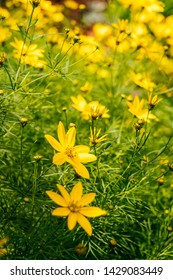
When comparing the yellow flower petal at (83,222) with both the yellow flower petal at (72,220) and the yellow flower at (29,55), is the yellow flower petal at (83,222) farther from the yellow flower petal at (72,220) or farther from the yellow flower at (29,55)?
the yellow flower at (29,55)

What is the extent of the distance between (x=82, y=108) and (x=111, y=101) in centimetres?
35

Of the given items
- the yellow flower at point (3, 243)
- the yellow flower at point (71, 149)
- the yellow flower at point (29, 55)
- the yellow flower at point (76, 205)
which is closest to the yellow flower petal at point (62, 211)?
the yellow flower at point (76, 205)

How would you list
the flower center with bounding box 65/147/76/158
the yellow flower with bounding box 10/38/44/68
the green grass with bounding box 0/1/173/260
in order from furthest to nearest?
the yellow flower with bounding box 10/38/44/68
the green grass with bounding box 0/1/173/260
the flower center with bounding box 65/147/76/158

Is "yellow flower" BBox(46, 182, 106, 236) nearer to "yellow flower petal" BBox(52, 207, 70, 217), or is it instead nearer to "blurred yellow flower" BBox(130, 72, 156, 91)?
"yellow flower petal" BBox(52, 207, 70, 217)

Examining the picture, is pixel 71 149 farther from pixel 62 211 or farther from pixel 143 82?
pixel 143 82

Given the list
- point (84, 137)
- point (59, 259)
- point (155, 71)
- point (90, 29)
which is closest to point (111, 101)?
point (84, 137)

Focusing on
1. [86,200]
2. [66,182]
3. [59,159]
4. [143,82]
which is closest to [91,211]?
[86,200]

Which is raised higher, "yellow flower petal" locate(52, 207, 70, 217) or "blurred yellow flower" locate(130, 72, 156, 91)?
"blurred yellow flower" locate(130, 72, 156, 91)

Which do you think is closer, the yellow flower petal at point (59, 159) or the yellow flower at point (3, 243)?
the yellow flower petal at point (59, 159)

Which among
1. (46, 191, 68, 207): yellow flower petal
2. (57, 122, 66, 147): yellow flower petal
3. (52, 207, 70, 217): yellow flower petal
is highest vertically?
(57, 122, 66, 147): yellow flower petal

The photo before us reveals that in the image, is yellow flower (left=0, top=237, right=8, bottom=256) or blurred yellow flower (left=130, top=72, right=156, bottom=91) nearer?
yellow flower (left=0, top=237, right=8, bottom=256)

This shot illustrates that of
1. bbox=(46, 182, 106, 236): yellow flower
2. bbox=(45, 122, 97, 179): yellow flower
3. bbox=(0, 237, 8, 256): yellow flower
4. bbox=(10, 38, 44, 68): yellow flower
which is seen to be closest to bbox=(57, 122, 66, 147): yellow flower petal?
bbox=(45, 122, 97, 179): yellow flower

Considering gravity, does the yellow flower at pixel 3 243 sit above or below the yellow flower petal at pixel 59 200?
below

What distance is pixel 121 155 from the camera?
1.55 m
